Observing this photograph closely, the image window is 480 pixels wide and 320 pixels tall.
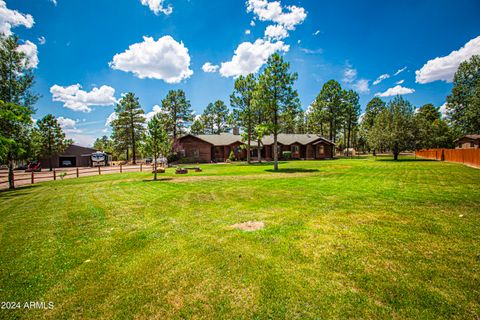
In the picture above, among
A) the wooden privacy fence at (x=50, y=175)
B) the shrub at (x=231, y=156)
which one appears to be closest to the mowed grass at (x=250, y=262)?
the wooden privacy fence at (x=50, y=175)

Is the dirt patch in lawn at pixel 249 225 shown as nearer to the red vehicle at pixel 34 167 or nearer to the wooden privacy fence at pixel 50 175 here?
the wooden privacy fence at pixel 50 175

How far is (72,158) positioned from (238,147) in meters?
39.0

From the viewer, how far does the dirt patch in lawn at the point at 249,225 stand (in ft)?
18.0

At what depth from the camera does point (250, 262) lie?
3855mm

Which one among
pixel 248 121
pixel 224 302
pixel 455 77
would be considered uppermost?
pixel 455 77

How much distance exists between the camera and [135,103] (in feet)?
156

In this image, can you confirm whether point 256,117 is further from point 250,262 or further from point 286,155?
point 250,262

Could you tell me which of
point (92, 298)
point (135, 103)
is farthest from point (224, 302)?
point (135, 103)

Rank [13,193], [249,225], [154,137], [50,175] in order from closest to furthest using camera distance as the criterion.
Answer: [249,225] → [13,193] → [154,137] → [50,175]

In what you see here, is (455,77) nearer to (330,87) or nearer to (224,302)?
(330,87)

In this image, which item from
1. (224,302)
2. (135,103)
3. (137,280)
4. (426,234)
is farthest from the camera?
(135,103)

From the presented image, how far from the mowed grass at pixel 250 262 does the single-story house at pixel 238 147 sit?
109ft

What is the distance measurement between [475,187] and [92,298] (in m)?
15.1

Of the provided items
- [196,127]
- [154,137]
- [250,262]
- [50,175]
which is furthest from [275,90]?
[196,127]
